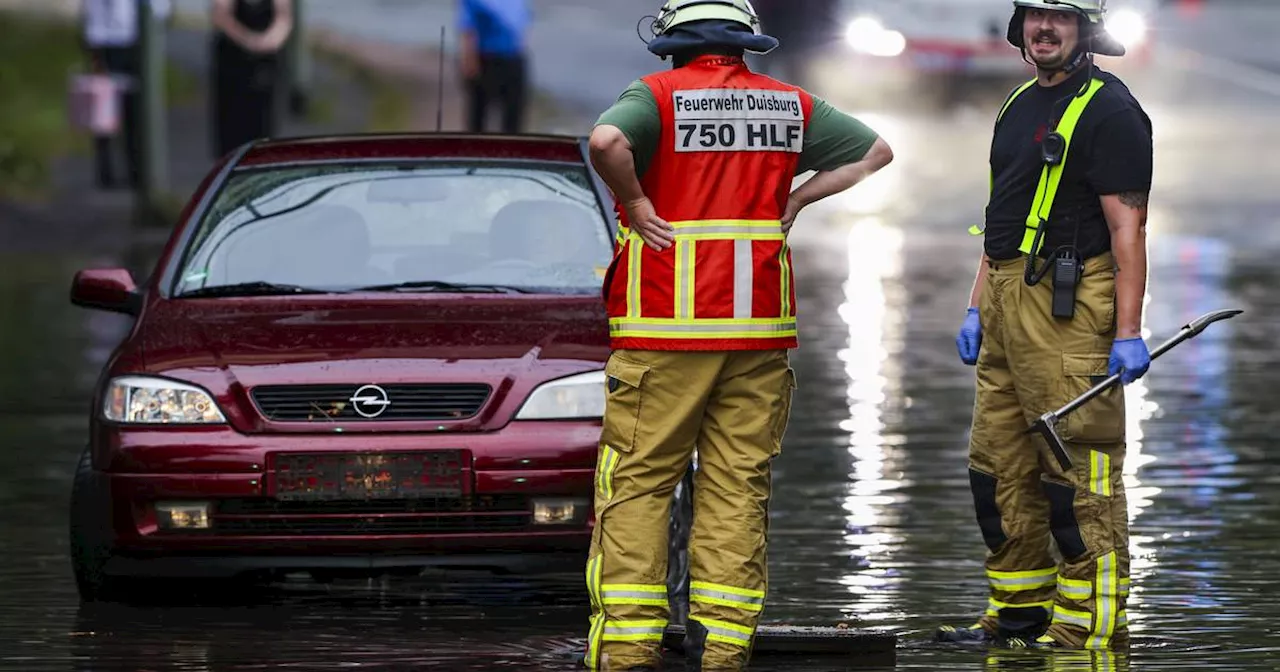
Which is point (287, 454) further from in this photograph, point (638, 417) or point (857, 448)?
point (857, 448)

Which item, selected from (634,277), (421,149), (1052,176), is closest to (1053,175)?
(1052,176)

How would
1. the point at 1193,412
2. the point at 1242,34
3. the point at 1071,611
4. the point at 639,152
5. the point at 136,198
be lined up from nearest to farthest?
the point at 639,152 → the point at 1071,611 → the point at 1193,412 → the point at 136,198 → the point at 1242,34

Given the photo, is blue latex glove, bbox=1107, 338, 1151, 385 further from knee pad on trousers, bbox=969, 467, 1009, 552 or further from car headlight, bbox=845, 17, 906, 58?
car headlight, bbox=845, 17, 906, 58

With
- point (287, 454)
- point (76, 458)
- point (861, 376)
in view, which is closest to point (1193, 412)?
point (861, 376)

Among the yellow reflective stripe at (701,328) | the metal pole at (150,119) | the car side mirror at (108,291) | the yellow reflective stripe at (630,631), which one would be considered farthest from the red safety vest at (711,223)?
the metal pole at (150,119)

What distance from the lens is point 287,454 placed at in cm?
773

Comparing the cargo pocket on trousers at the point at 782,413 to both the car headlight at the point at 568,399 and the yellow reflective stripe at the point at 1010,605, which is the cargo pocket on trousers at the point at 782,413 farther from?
the car headlight at the point at 568,399

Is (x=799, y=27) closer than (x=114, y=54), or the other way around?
Answer: (x=114, y=54)

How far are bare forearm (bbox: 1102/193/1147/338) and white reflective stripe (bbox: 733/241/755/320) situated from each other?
0.96 m

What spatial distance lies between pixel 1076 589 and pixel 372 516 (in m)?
1.93

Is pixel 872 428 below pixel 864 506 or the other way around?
the other way around

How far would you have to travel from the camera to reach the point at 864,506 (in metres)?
9.81

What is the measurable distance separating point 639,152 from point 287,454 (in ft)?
5.09

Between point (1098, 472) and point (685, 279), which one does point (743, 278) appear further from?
point (1098, 472)
